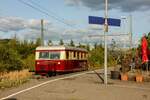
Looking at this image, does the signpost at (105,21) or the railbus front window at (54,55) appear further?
the railbus front window at (54,55)

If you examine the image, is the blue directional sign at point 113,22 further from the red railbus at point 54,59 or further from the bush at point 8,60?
the bush at point 8,60

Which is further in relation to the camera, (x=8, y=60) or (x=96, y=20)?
(x=8, y=60)

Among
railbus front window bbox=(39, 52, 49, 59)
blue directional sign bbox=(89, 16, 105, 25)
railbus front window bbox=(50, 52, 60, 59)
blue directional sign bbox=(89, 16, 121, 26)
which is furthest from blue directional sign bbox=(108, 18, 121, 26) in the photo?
railbus front window bbox=(39, 52, 49, 59)

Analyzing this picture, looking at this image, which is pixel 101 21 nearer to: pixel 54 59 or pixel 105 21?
pixel 105 21

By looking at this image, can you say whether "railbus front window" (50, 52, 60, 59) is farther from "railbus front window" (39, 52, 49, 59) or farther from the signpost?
the signpost

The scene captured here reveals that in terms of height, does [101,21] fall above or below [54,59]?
above

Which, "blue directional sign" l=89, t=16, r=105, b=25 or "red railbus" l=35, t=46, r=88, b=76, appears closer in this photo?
"blue directional sign" l=89, t=16, r=105, b=25

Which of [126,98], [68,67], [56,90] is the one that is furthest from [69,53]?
[126,98]

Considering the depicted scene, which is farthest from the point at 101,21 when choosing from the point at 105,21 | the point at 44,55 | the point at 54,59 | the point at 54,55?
the point at 44,55

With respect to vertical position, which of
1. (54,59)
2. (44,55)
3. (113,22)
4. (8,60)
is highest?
(113,22)

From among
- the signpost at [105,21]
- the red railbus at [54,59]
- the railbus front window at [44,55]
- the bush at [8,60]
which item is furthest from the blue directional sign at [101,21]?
the bush at [8,60]

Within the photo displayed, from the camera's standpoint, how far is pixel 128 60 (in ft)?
109

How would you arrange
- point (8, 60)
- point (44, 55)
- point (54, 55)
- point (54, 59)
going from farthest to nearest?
point (8, 60)
point (44, 55)
point (54, 59)
point (54, 55)

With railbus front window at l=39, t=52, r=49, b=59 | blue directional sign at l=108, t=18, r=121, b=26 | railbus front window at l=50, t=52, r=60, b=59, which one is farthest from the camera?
railbus front window at l=39, t=52, r=49, b=59
